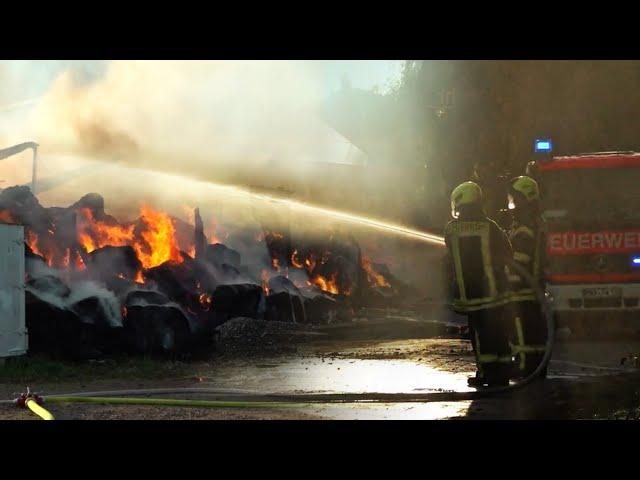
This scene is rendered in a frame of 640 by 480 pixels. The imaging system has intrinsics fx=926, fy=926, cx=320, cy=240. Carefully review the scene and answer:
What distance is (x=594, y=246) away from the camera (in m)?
14.4

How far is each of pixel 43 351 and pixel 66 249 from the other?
2355mm

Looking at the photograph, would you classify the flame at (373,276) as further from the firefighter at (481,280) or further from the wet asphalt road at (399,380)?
the firefighter at (481,280)

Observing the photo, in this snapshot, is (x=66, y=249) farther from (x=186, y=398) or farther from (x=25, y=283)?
(x=186, y=398)

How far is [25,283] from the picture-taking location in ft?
45.1

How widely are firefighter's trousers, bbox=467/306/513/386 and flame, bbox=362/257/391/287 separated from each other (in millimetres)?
16706

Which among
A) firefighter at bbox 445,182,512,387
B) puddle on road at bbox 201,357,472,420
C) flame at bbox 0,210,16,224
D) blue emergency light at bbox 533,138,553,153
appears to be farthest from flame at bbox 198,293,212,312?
firefighter at bbox 445,182,512,387

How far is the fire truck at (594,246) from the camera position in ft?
47.2

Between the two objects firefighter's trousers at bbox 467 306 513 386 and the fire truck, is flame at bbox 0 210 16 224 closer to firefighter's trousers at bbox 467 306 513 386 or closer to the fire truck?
firefighter's trousers at bbox 467 306 513 386

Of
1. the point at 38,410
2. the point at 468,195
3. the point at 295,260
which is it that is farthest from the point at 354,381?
the point at 295,260

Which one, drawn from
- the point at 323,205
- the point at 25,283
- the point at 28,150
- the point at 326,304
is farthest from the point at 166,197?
the point at 323,205

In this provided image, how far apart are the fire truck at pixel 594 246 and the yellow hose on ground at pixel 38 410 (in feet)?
28.4

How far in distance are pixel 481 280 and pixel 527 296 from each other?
573 millimetres

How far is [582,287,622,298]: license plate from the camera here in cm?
1443

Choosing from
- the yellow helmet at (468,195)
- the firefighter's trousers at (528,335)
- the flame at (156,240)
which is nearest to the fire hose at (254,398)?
the firefighter's trousers at (528,335)
